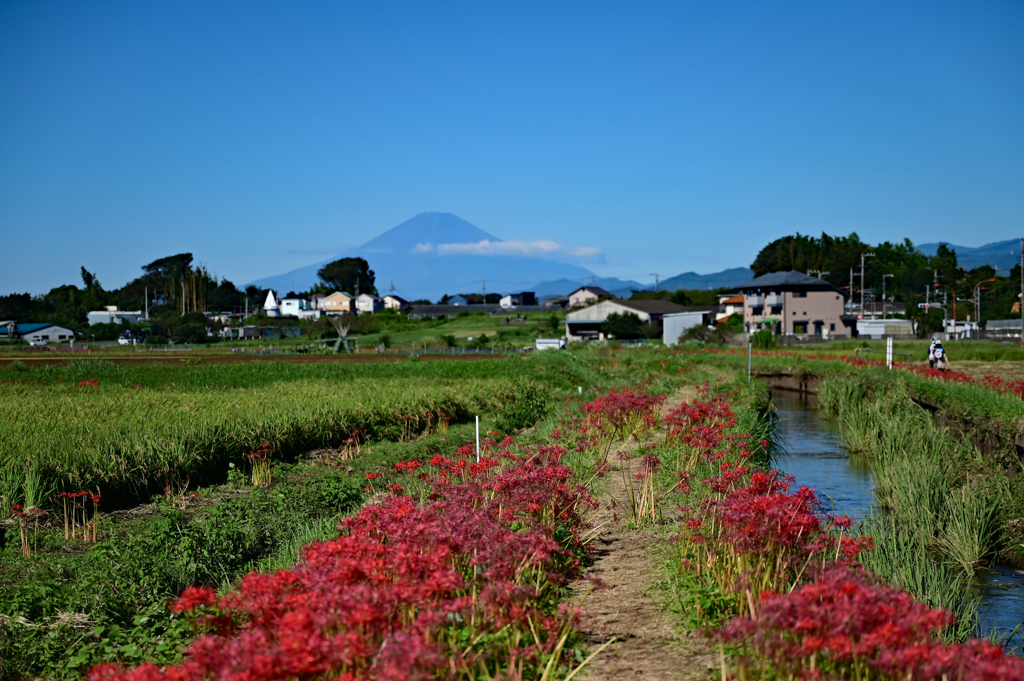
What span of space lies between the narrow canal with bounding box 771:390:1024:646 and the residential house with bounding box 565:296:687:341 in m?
52.9

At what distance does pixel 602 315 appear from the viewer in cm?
8638

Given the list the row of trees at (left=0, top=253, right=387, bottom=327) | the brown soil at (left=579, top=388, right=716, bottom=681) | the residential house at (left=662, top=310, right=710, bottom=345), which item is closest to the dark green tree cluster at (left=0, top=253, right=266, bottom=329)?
the row of trees at (left=0, top=253, right=387, bottom=327)

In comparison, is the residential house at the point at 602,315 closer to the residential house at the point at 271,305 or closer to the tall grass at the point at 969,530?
the tall grass at the point at 969,530

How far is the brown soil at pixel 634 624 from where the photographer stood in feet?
16.9

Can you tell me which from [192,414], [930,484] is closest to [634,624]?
[930,484]

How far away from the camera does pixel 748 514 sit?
532cm

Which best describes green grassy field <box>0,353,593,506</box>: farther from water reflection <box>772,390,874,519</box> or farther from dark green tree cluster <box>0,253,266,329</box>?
dark green tree cluster <box>0,253,266,329</box>

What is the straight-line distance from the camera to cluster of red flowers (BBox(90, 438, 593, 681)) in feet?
11.2

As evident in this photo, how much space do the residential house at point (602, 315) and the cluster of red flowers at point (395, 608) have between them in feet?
239

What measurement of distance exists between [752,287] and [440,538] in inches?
3159

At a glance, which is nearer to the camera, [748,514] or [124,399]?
[748,514]

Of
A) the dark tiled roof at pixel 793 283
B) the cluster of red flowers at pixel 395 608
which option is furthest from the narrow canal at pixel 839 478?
the dark tiled roof at pixel 793 283

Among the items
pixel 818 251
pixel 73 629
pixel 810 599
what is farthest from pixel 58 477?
pixel 818 251

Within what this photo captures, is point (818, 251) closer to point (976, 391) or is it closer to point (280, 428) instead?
point (976, 391)
